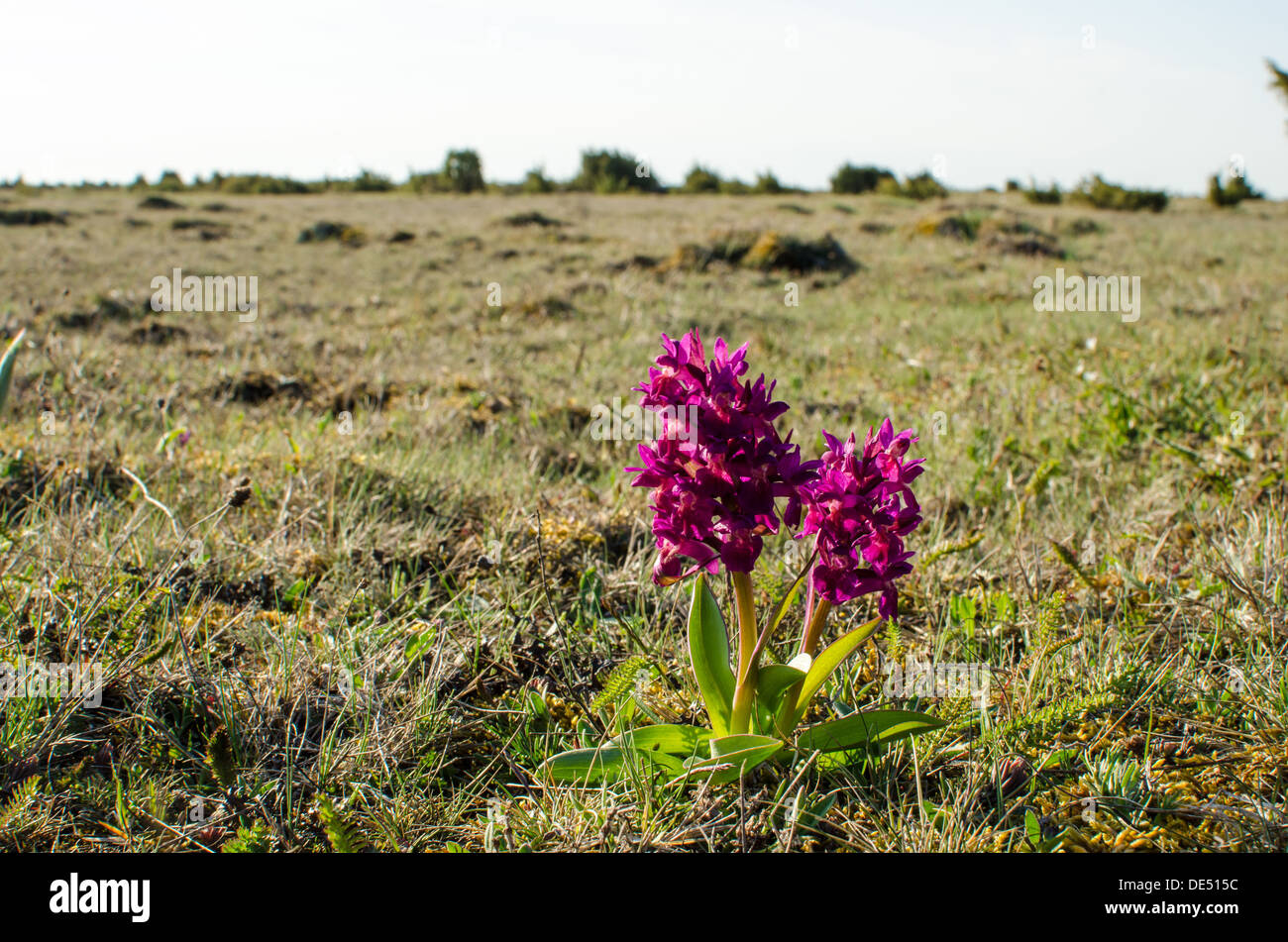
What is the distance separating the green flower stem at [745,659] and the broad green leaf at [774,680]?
0.03m

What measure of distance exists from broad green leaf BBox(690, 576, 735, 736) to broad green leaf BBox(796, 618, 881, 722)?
0.57ft

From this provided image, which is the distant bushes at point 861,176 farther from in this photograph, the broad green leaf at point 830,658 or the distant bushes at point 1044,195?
the broad green leaf at point 830,658

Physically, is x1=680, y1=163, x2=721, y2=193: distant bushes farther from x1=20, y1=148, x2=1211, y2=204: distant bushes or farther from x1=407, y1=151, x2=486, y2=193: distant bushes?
x1=407, y1=151, x2=486, y2=193: distant bushes

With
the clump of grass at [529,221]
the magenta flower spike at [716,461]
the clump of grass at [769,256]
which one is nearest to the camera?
the magenta flower spike at [716,461]

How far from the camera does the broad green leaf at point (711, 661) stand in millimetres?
1821

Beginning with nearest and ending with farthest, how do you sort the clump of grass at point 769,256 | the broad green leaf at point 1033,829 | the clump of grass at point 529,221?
the broad green leaf at point 1033,829 < the clump of grass at point 769,256 < the clump of grass at point 529,221

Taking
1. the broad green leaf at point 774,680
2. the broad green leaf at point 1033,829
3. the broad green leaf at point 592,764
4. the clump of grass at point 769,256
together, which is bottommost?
the broad green leaf at point 1033,829

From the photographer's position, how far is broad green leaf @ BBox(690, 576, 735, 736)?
182 cm

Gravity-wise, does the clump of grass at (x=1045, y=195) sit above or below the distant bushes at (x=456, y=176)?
below

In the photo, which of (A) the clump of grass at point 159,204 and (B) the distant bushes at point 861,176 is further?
(B) the distant bushes at point 861,176

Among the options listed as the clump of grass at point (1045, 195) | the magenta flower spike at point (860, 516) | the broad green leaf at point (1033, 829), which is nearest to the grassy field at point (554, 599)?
the broad green leaf at point (1033, 829)

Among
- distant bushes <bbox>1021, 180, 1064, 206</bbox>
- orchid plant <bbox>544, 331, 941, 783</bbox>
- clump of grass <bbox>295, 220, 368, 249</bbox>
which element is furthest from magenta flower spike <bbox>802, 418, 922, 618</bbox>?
distant bushes <bbox>1021, 180, 1064, 206</bbox>

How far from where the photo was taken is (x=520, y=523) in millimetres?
3100
